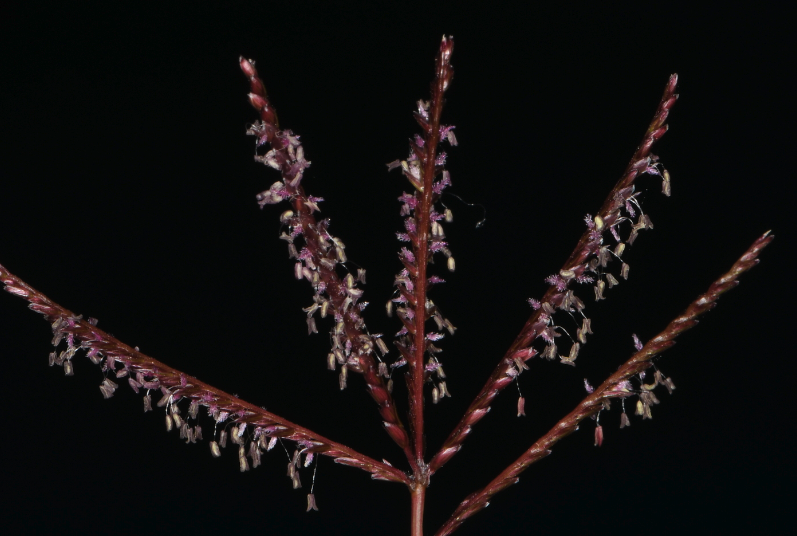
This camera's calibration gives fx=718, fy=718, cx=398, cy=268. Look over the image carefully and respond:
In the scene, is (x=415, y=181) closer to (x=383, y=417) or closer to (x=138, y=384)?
(x=383, y=417)

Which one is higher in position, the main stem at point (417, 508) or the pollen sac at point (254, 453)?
the pollen sac at point (254, 453)

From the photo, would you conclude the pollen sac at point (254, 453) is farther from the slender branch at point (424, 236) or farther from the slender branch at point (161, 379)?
the slender branch at point (424, 236)

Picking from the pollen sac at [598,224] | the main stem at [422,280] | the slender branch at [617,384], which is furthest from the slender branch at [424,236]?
the pollen sac at [598,224]

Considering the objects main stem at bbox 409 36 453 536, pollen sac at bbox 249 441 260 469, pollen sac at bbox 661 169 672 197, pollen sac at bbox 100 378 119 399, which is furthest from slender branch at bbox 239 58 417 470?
pollen sac at bbox 661 169 672 197

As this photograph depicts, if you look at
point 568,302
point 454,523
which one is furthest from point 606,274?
point 454,523

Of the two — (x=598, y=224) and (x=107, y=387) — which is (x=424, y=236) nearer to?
(x=598, y=224)
